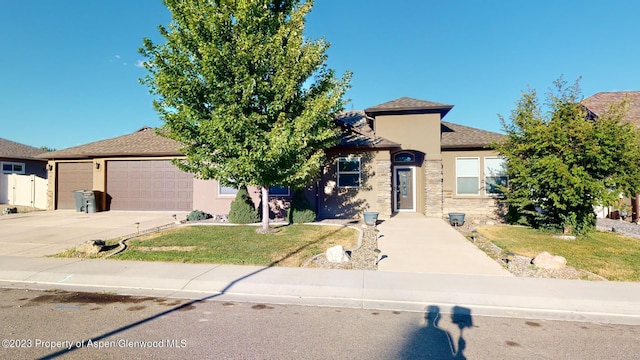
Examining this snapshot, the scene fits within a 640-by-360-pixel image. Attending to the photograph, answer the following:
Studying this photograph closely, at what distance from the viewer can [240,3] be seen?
8.67m

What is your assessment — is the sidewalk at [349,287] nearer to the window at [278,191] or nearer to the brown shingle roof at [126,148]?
the window at [278,191]

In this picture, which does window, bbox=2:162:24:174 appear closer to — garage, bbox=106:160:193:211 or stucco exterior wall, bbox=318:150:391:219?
garage, bbox=106:160:193:211

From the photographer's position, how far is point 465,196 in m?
15.1

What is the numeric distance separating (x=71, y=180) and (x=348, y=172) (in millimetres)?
15639

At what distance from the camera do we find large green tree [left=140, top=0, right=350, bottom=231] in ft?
29.0

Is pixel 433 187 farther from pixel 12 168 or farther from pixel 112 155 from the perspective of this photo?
pixel 12 168

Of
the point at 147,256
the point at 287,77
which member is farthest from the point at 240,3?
the point at 147,256

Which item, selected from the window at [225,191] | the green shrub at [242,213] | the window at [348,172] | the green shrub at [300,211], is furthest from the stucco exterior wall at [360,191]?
the window at [225,191]

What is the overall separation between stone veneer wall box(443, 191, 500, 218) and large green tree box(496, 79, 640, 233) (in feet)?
11.3

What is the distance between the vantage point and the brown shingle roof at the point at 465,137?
14.7 m

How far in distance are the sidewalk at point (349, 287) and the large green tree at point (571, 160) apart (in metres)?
4.62

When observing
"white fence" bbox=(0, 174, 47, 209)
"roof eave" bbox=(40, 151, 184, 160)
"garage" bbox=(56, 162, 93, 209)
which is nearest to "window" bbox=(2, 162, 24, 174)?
"white fence" bbox=(0, 174, 47, 209)

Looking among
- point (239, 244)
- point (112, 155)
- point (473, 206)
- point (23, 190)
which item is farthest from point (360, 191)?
point (23, 190)

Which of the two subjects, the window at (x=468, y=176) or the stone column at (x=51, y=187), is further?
the stone column at (x=51, y=187)
